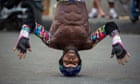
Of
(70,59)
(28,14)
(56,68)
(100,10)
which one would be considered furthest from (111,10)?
(70,59)

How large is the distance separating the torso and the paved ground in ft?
1.17

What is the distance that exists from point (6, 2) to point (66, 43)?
21.7 feet

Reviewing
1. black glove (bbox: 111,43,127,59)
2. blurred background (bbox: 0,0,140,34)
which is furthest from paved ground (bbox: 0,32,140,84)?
blurred background (bbox: 0,0,140,34)

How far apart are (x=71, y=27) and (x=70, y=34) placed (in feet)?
0.26

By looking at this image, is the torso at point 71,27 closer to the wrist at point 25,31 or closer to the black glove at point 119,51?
the wrist at point 25,31

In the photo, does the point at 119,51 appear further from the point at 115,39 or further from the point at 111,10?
the point at 111,10

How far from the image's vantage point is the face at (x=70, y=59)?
258 inches

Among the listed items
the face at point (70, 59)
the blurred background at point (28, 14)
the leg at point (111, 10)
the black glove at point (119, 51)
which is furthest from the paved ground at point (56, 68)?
the leg at point (111, 10)

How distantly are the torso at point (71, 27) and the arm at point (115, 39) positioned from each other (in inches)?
4.8

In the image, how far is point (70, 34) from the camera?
6.62m

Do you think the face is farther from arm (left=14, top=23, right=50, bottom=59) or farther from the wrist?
the wrist

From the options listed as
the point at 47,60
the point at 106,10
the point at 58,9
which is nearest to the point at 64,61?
the point at 58,9

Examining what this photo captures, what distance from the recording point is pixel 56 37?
21.9ft

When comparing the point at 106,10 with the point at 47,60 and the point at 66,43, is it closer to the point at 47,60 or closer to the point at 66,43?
the point at 47,60
